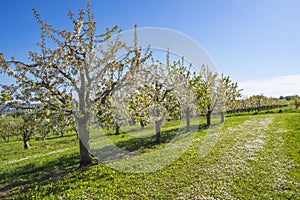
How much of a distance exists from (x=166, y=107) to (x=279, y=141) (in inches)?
521

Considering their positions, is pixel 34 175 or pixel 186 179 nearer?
pixel 186 179

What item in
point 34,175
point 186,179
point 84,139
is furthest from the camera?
point 34,175

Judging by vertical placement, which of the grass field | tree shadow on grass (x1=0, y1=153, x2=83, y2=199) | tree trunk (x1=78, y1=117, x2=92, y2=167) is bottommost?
tree shadow on grass (x1=0, y1=153, x2=83, y2=199)

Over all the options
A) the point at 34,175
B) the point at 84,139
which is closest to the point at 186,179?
the point at 84,139

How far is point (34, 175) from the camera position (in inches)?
588

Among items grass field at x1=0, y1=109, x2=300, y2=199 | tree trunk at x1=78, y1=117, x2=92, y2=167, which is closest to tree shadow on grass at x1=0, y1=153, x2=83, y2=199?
grass field at x1=0, y1=109, x2=300, y2=199

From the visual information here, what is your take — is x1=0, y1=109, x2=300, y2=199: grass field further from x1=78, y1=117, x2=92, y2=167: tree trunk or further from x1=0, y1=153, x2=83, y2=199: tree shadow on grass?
x1=78, y1=117, x2=92, y2=167: tree trunk

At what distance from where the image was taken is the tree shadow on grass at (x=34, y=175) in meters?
12.6

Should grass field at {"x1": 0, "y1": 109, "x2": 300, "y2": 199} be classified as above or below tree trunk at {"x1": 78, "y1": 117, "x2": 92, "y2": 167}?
below

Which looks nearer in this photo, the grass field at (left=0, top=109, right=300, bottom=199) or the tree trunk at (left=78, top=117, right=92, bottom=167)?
the grass field at (left=0, top=109, right=300, bottom=199)

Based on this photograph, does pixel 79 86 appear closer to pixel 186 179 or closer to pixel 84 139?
pixel 84 139

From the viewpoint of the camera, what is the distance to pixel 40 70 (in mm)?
12812

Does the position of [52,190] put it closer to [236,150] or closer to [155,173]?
[155,173]

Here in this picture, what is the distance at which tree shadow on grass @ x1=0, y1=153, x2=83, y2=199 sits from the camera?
12.6m
